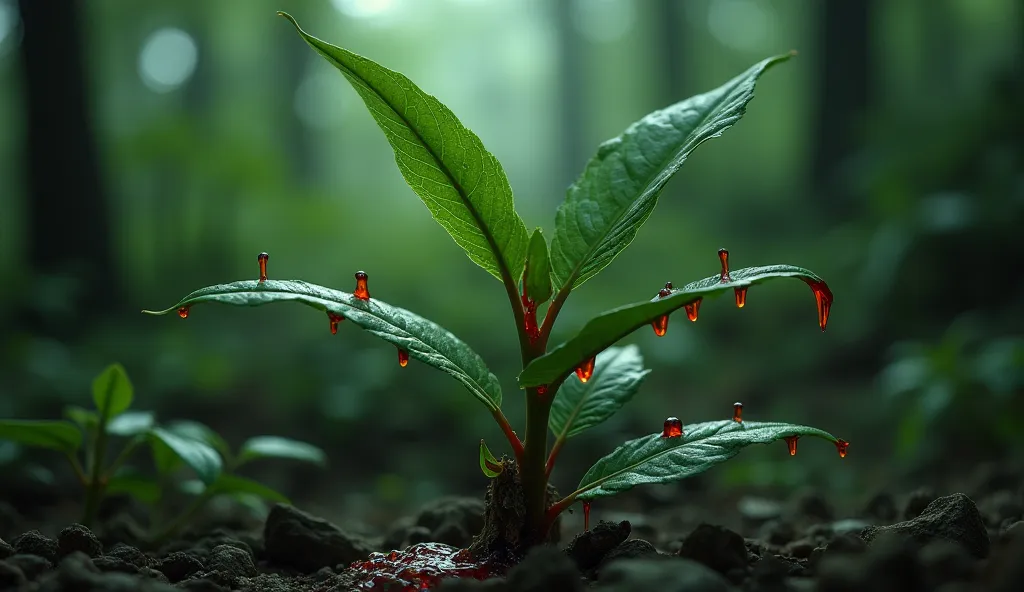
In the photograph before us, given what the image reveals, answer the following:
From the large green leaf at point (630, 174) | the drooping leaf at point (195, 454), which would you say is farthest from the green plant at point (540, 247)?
the drooping leaf at point (195, 454)

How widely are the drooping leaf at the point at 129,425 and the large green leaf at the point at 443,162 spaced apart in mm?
1082

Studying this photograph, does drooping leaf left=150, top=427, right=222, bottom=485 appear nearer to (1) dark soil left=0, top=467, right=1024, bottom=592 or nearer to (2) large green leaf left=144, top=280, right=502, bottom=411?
(1) dark soil left=0, top=467, right=1024, bottom=592

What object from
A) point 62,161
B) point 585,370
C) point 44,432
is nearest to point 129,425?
point 44,432

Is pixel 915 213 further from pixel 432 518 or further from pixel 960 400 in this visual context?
pixel 432 518

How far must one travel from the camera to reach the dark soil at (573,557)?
102 centimetres

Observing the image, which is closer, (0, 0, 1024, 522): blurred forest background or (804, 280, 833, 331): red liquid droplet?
(804, 280, 833, 331): red liquid droplet

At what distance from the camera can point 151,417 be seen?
6.82ft

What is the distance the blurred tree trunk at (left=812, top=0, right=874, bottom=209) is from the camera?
25.6 ft

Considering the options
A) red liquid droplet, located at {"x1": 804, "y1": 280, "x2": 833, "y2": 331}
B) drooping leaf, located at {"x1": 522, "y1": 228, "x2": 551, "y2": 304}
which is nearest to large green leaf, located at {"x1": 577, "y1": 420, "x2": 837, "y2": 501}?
red liquid droplet, located at {"x1": 804, "y1": 280, "x2": 833, "y2": 331}

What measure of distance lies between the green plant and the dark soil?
0.45ft

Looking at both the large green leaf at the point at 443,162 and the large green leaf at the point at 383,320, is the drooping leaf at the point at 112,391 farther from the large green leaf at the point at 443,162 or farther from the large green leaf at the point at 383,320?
the large green leaf at the point at 443,162

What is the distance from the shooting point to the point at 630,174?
137cm

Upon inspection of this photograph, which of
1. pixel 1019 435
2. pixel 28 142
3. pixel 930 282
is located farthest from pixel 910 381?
pixel 28 142

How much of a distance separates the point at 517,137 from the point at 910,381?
29.7 meters
